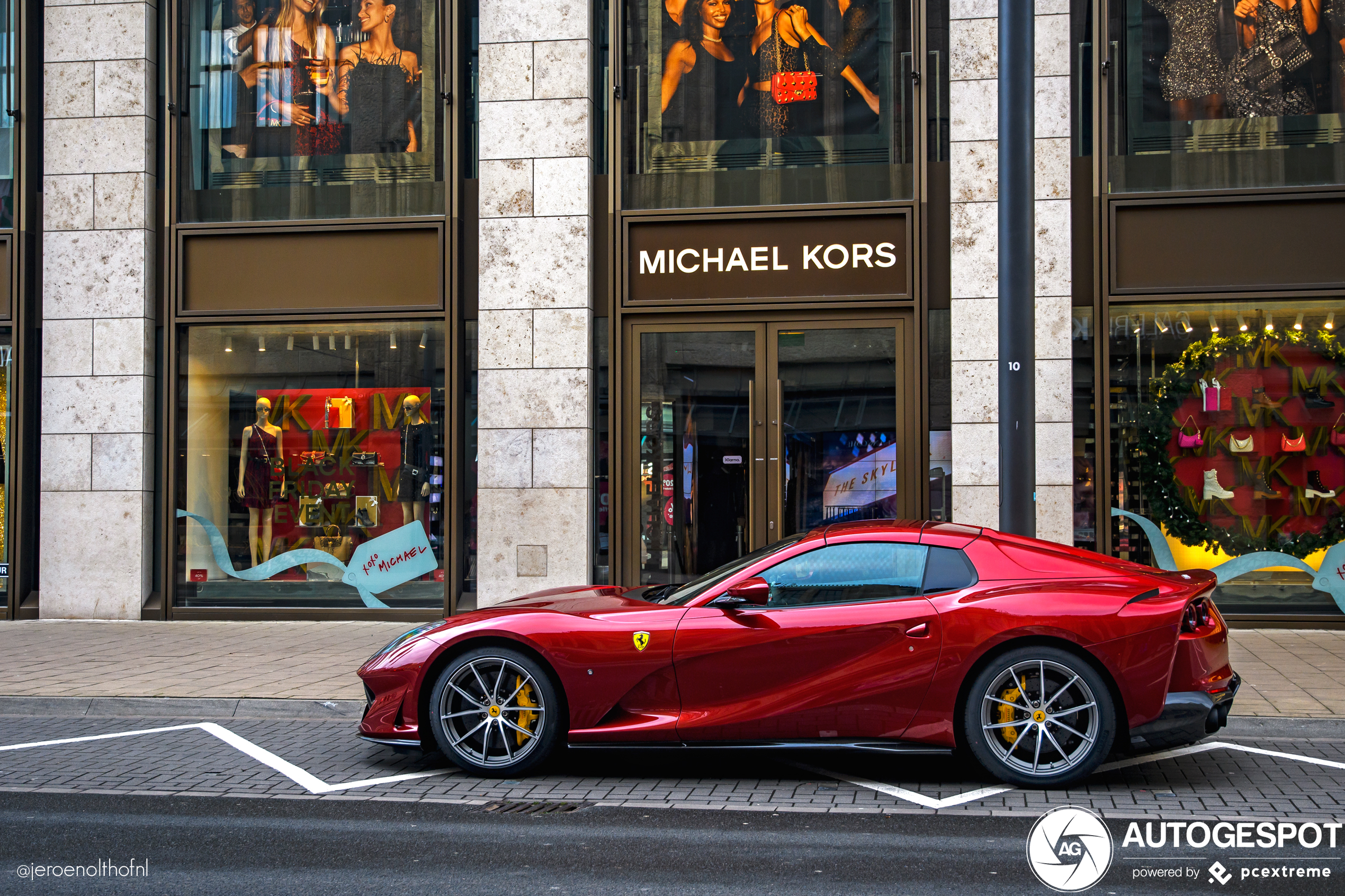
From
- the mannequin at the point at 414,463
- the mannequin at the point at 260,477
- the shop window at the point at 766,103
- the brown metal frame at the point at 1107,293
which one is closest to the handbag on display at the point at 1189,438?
the brown metal frame at the point at 1107,293

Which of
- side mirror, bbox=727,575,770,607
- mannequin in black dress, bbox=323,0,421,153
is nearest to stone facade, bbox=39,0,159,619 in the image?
mannequin in black dress, bbox=323,0,421,153

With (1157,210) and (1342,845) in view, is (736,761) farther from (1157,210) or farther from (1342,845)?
(1157,210)

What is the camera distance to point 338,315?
12031mm

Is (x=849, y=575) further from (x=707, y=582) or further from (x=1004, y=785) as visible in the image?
(x=1004, y=785)

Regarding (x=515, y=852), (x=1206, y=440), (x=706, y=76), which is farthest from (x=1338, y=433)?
(x=515, y=852)

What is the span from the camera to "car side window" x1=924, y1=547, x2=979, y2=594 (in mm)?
5605

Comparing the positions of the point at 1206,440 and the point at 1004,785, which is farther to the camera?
the point at 1206,440

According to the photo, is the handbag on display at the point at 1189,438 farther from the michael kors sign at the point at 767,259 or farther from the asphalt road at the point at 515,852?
the asphalt road at the point at 515,852

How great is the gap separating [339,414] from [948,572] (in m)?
8.23

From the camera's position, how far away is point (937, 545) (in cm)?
575

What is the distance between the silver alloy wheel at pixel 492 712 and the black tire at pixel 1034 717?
7.11 ft

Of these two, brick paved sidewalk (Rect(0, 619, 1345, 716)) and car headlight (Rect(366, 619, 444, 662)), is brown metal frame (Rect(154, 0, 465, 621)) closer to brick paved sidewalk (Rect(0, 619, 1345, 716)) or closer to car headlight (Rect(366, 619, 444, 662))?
brick paved sidewalk (Rect(0, 619, 1345, 716))

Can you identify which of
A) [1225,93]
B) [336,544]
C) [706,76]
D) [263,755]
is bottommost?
[263,755]

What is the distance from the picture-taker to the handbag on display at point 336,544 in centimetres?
1208
